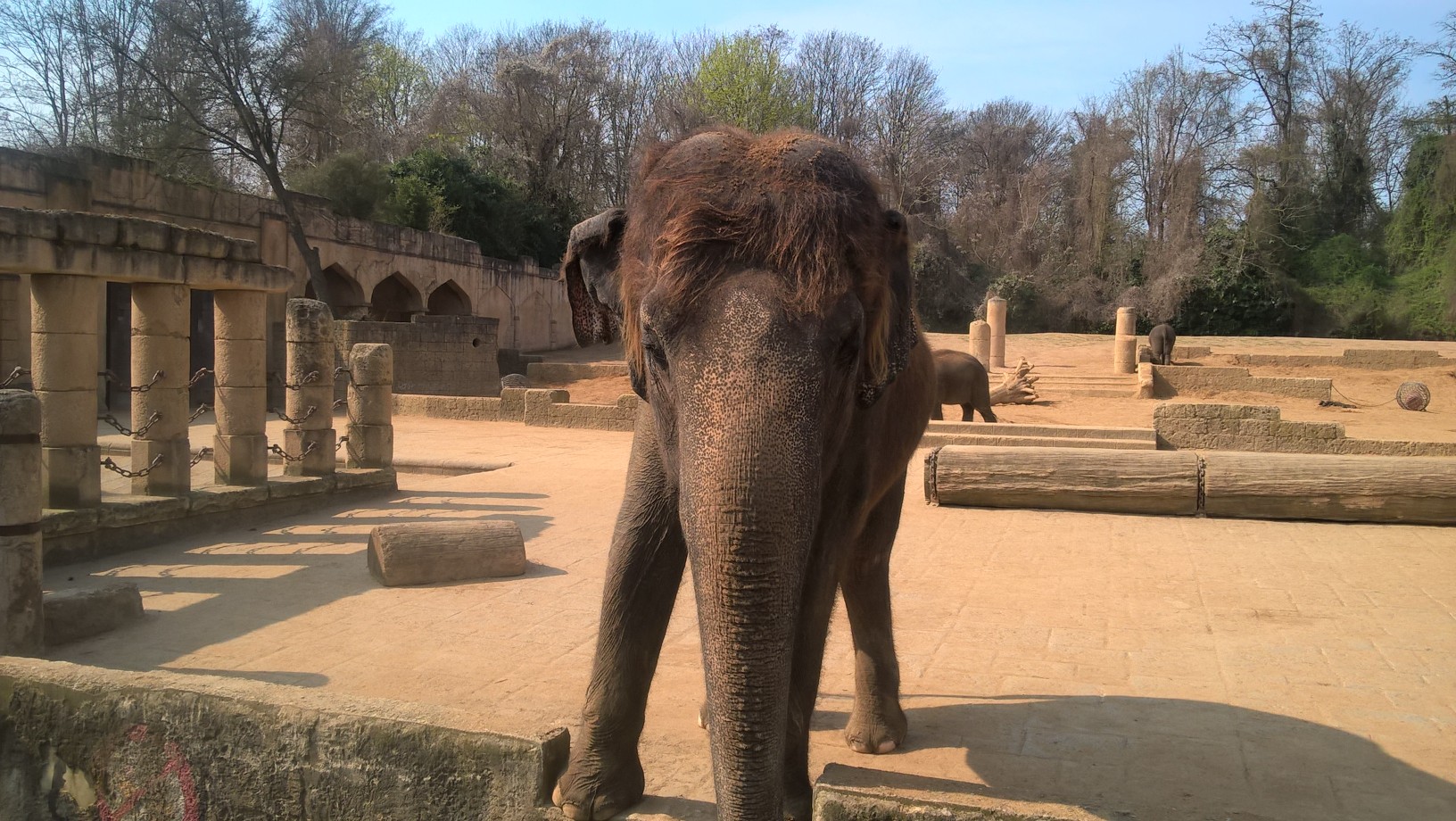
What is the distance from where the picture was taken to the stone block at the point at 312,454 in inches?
454

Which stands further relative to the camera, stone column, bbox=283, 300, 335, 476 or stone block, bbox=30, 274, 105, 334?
stone column, bbox=283, 300, 335, 476

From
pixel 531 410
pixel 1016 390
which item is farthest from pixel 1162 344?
pixel 531 410

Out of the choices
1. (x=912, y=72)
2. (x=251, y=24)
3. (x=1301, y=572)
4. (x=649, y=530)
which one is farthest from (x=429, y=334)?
(x=912, y=72)

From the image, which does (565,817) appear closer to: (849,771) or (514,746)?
(514,746)

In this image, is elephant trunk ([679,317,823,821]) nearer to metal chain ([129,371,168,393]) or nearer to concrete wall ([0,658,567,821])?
concrete wall ([0,658,567,821])

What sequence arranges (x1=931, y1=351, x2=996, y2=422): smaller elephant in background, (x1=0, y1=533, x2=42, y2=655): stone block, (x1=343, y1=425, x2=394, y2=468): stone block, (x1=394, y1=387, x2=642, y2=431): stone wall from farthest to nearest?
1. (x1=394, y1=387, x2=642, y2=431): stone wall
2. (x1=931, y1=351, x2=996, y2=422): smaller elephant in background
3. (x1=343, y1=425, x2=394, y2=468): stone block
4. (x1=0, y1=533, x2=42, y2=655): stone block

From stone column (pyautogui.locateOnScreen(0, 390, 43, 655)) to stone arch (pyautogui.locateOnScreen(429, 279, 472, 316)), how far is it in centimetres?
3213

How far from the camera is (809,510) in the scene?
2.42m

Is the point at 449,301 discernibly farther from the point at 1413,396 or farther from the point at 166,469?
the point at 1413,396

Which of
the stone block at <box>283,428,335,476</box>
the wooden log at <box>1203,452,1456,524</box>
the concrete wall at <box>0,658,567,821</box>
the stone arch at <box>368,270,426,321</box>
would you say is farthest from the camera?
the stone arch at <box>368,270,426,321</box>

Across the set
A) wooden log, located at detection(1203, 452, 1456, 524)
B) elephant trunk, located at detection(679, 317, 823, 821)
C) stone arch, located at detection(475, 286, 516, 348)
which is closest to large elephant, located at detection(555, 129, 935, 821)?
elephant trunk, located at detection(679, 317, 823, 821)

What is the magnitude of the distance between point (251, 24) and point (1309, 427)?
97.2 ft

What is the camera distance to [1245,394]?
25.9 m

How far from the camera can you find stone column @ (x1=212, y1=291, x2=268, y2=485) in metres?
10.4
